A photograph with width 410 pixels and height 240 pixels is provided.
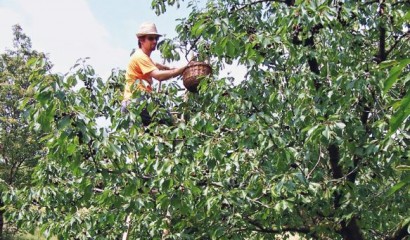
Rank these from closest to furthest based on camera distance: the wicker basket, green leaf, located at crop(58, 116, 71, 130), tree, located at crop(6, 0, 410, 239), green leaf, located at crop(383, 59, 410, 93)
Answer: green leaf, located at crop(383, 59, 410, 93) < green leaf, located at crop(58, 116, 71, 130) < tree, located at crop(6, 0, 410, 239) < the wicker basket

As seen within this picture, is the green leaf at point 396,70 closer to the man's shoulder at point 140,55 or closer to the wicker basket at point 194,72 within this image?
the wicker basket at point 194,72

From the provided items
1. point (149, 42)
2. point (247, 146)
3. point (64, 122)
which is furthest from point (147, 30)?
point (64, 122)

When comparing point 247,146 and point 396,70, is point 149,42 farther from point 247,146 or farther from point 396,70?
point 396,70

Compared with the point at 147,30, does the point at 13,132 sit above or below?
above

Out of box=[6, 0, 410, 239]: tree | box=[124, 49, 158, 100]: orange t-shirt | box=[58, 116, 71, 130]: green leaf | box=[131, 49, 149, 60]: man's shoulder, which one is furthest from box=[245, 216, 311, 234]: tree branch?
box=[58, 116, 71, 130]: green leaf

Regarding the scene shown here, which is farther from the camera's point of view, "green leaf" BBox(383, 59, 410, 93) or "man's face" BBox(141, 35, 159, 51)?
"man's face" BBox(141, 35, 159, 51)

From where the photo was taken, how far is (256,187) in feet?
14.5

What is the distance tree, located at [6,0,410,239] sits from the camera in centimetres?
396

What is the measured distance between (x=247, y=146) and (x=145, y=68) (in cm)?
160

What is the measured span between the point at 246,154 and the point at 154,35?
2.02m

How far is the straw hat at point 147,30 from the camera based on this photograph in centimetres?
563

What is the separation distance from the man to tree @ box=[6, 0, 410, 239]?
0.90 ft

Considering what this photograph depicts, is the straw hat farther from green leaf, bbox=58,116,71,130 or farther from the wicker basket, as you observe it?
green leaf, bbox=58,116,71,130

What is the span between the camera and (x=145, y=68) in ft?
17.4
